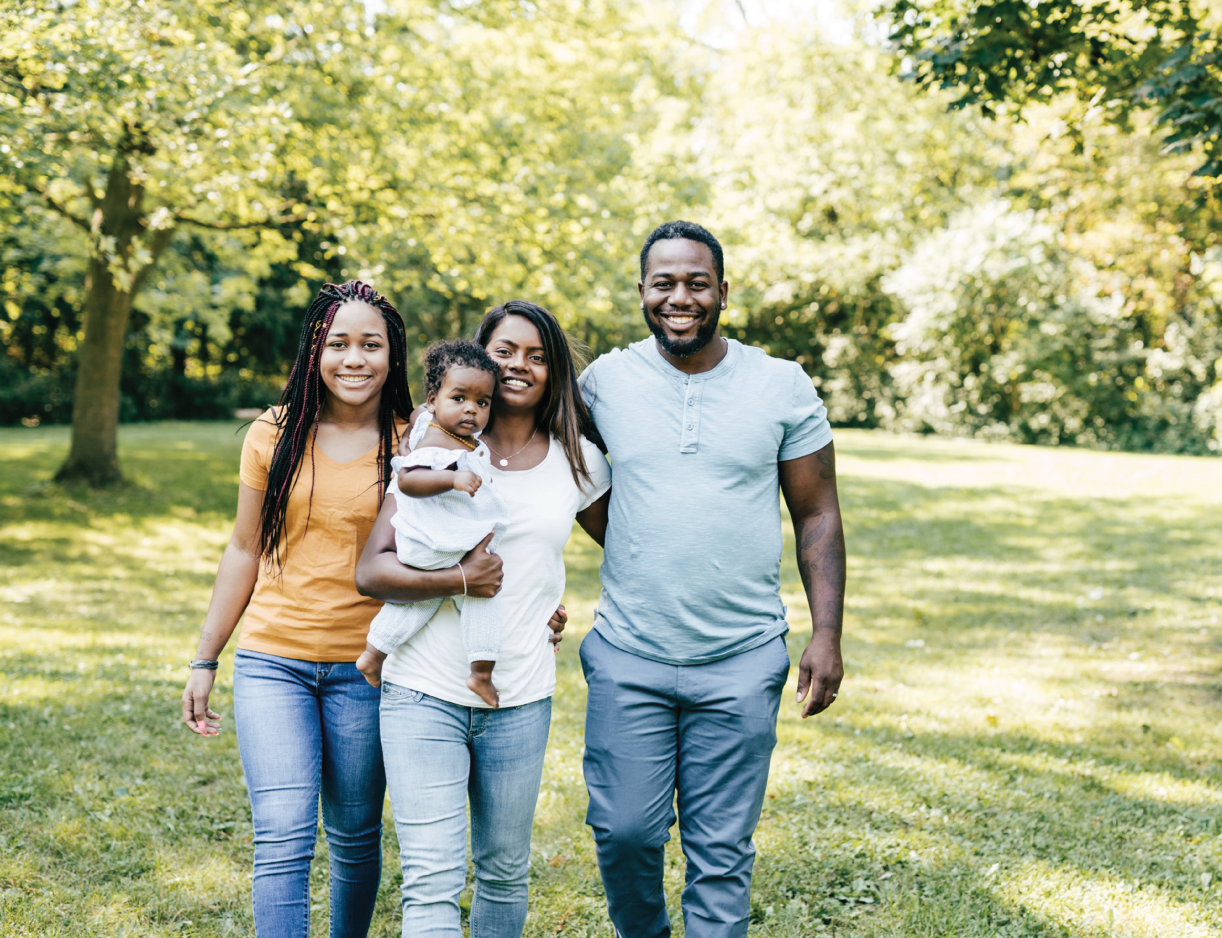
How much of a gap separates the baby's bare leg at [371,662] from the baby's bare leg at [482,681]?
0.26m

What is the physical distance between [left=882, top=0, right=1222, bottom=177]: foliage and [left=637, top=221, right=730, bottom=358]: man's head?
3.29 meters

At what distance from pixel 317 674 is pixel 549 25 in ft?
41.8

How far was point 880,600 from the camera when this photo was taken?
9.54 m

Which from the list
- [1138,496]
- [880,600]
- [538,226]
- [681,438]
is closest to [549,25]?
[538,226]

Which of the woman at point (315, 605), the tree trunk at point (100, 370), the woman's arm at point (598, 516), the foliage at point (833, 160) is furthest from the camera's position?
the foliage at point (833, 160)

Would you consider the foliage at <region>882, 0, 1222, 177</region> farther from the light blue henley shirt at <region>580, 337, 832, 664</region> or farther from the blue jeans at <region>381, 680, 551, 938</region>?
the blue jeans at <region>381, 680, 551, 938</region>

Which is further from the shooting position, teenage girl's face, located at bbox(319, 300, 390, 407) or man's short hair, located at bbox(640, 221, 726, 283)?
man's short hair, located at bbox(640, 221, 726, 283)

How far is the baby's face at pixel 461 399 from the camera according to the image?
8.54 ft

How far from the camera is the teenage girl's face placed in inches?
112

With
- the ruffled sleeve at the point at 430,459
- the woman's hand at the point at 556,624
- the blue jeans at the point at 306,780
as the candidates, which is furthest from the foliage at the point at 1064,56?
the blue jeans at the point at 306,780

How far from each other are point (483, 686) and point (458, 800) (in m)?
0.30

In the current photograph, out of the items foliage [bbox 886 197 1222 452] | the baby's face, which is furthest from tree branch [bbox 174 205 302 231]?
foliage [bbox 886 197 1222 452]

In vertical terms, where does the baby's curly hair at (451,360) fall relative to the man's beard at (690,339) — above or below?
below

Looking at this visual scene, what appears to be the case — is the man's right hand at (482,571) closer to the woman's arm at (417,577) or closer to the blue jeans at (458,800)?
the woman's arm at (417,577)
